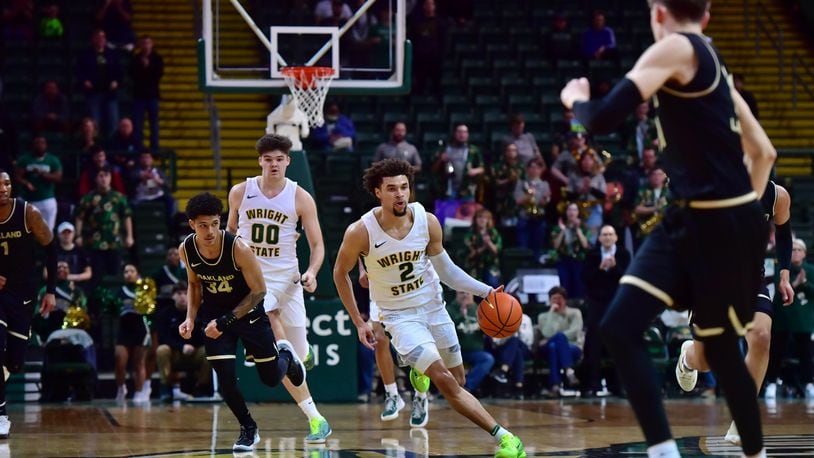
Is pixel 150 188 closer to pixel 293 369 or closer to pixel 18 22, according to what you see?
pixel 18 22

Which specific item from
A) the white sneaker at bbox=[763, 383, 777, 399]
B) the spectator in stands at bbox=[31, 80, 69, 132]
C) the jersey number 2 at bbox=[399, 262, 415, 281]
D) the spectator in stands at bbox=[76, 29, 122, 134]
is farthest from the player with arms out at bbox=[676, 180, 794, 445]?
the spectator in stands at bbox=[31, 80, 69, 132]

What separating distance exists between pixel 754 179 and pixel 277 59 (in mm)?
8571

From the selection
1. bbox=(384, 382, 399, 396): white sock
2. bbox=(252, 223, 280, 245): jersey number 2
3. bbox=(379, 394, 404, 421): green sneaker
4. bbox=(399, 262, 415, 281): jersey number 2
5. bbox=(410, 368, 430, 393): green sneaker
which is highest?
bbox=(252, 223, 280, 245): jersey number 2

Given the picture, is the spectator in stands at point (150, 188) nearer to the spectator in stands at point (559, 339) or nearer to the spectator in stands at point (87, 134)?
the spectator in stands at point (87, 134)

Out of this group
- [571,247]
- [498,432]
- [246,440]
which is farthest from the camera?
[571,247]

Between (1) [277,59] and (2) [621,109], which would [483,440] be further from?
(1) [277,59]

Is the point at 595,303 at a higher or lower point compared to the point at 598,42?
lower

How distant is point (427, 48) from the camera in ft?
65.1

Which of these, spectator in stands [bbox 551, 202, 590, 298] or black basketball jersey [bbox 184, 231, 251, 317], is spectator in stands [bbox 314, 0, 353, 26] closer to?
spectator in stands [bbox 551, 202, 590, 298]

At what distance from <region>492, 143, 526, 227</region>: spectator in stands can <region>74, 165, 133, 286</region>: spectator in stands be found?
189 inches

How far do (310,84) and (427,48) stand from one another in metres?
6.59

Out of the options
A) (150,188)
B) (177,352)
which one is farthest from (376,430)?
(150,188)

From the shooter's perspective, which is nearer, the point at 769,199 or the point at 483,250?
the point at 769,199

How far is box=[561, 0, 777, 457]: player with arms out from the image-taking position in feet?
18.2
